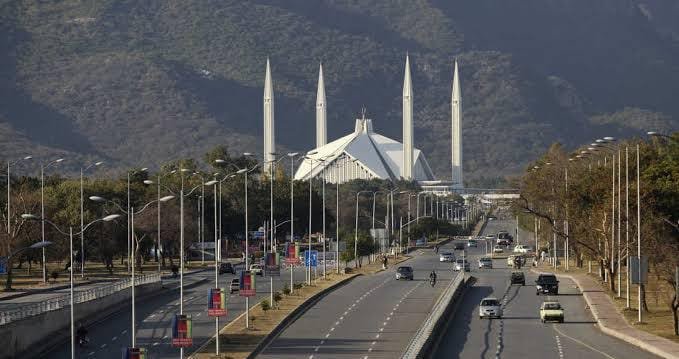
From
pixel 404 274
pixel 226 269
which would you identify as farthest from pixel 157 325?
pixel 226 269

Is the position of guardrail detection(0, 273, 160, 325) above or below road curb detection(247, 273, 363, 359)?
above

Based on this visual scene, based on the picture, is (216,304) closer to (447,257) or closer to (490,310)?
(490,310)

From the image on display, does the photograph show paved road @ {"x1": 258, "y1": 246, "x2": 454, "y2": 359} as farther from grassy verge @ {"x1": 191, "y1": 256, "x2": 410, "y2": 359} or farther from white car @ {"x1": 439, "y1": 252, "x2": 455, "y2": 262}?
white car @ {"x1": 439, "y1": 252, "x2": 455, "y2": 262}

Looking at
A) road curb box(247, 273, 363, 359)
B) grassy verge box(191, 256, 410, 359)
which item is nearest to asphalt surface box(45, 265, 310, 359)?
grassy verge box(191, 256, 410, 359)

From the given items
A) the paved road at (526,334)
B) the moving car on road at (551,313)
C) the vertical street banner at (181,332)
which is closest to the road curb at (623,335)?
the paved road at (526,334)

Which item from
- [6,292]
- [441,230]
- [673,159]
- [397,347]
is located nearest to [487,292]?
[673,159]

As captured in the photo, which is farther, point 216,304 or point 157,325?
point 157,325

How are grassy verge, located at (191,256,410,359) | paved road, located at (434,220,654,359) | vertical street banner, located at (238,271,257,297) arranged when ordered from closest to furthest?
paved road, located at (434,220,654,359) → grassy verge, located at (191,256,410,359) → vertical street banner, located at (238,271,257,297)
